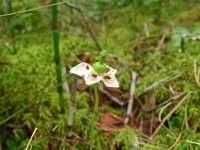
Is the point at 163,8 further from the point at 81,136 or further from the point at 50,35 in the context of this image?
the point at 81,136

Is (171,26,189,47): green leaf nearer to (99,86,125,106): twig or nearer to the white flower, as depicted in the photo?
(99,86,125,106): twig

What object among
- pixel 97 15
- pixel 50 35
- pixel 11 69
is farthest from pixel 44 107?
pixel 97 15

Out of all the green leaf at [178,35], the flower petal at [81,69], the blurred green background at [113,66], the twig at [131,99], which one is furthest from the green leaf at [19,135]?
the green leaf at [178,35]

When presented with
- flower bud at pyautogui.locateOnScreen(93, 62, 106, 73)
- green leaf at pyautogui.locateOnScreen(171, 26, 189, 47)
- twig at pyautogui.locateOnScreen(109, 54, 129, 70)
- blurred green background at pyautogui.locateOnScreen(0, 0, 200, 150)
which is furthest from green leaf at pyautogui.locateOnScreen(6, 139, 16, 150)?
green leaf at pyautogui.locateOnScreen(171, 26, 189, 47)

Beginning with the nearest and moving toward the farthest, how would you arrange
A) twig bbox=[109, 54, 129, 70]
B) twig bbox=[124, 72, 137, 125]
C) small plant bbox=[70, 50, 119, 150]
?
small plant bbox=[70, 50, 119, 150] → twig bbox=[124, 72, 137, 125] → twig bbox=[109, 54, 129, 70]

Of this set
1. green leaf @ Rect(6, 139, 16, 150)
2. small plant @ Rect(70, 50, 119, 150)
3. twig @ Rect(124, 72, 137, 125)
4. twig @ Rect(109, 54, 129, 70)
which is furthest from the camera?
twig @ Rect(109, 54, 129, 70)

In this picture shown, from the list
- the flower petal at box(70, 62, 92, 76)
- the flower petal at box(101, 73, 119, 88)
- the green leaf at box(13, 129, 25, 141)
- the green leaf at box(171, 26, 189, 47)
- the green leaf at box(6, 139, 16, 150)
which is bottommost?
the green leaf at box(6, 139, 16, 150)

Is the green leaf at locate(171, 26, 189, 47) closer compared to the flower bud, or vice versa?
the flower bud

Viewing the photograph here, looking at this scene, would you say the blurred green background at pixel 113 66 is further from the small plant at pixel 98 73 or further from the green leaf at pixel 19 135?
the small plant at pixel 98 73

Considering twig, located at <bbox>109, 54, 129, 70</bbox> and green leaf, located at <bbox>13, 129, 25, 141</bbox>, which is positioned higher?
twig, located at <bbox>109, 54, 129, 70</bbox>
